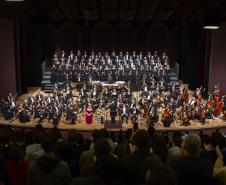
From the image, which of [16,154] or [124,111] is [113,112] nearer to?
[124,111]

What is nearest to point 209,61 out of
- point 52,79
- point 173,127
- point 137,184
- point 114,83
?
point 114,83

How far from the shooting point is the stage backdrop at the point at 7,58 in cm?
1120

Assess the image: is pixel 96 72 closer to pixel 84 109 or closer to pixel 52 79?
pixel 52 79

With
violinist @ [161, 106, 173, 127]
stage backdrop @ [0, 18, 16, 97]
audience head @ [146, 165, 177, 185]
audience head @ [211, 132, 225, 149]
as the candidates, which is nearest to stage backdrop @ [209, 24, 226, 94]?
violinist @ [161, 106, 173, 127]

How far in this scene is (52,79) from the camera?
13.1m

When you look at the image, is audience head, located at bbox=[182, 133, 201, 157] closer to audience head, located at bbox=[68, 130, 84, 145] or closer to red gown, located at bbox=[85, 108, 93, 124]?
audience head, located at bbox=[68, 130, 84, 145]

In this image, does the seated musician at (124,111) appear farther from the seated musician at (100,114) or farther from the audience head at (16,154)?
the audience head at (16,154)

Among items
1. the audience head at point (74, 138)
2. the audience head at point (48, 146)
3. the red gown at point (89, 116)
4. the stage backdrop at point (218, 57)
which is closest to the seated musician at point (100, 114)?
the red gown at point (89, 116)

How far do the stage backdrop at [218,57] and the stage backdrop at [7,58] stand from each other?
6.78m

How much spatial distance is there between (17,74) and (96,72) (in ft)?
9.15

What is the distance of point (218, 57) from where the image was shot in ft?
40.2

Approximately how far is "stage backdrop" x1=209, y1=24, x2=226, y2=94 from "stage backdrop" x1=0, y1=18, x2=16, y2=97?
6.78 m

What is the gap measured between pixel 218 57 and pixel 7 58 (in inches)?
281

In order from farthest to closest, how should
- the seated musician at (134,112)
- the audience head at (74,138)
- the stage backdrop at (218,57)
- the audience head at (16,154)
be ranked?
the stage backdrop at (218,57), the seated musician at (134,112), the audience head at (74,138), the audience head at (16,154)
